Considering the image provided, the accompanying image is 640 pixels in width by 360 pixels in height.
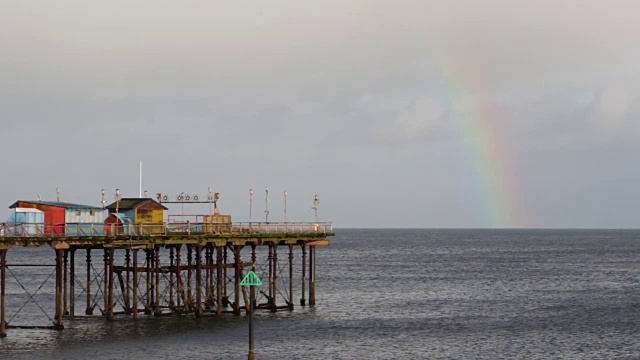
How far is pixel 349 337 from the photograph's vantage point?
6322 centimetres

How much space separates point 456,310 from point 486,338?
1833 centimetres

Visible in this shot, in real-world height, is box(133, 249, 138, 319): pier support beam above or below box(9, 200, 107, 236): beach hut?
below

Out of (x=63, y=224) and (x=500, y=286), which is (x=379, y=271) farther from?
(x=63, y=224)

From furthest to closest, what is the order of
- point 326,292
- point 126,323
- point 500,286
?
1. point 500,286
2. point 326,292
3. point 126,323

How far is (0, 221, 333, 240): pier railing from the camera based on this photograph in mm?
62469

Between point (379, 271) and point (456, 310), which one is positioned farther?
point (379, 271)

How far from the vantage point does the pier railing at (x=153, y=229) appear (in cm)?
6247

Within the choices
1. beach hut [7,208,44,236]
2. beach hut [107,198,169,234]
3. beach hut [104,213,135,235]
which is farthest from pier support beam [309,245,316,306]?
beach hut [7,208,44,236]

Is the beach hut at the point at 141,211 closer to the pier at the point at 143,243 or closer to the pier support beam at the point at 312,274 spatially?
the pier at the point at 143,243

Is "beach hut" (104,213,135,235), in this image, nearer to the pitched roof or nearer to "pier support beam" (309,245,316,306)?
the pitched roof

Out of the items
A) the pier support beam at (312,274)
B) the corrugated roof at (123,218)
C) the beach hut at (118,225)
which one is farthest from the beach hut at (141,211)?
the pier support beam at (312,274)

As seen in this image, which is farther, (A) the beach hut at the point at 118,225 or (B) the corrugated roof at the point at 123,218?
(B) the corrugated roof at the point at 123,218

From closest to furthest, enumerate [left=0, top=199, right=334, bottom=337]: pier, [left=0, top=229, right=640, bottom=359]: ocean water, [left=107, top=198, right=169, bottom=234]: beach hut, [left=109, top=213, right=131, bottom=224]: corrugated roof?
[left=0, top=229, right=640, bottom=359]: ocean water → [left=0, top=199, right=334, bottom=337]: pier → [left=109, top=213, right=131, bottom=224]: corrugated roof → [left=107, top=198, right=169, bottom=234]: beach hut

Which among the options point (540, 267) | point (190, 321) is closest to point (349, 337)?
point (190, 321)
